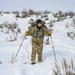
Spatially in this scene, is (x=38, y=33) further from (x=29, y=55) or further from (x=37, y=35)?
(x=29, y=55)

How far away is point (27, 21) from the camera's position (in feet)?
63.4

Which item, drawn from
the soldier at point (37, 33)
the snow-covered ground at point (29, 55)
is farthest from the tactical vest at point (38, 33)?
the snow-covered ground at point (29, 55)

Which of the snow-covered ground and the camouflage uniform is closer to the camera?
the snow-covered ground

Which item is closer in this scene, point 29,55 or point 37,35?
point 37,35

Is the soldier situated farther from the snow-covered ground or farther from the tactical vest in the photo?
the snow-covered ground

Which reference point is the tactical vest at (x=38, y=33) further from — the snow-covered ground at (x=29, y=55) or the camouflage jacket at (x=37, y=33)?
the snow-covered ground at (x=29, y=55)

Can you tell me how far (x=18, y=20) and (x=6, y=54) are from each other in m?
10.1

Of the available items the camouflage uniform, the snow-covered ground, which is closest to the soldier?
the camouflage uniform

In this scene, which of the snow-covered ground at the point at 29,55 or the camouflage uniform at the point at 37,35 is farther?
the camouflage uniform at the point at 37,35

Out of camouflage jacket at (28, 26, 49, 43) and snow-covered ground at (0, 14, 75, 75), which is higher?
camouflage jacket at (28, 26, 49, 43)

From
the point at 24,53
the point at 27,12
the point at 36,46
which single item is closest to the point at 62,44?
the point at 24,53

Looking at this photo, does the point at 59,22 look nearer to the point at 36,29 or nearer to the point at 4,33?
the point at 4,33

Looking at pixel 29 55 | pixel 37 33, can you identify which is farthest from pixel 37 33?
pixel 29 55

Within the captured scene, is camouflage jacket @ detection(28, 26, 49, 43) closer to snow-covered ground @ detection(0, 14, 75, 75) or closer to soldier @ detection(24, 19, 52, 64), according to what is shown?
soldier @ detection(24, 19, 52, 64)
